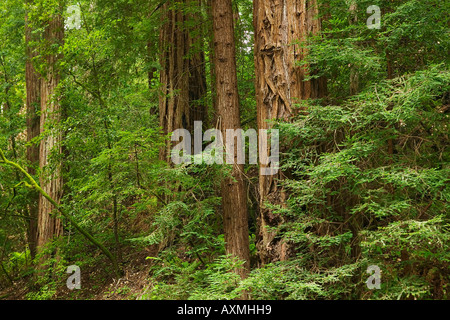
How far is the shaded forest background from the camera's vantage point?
454 cm

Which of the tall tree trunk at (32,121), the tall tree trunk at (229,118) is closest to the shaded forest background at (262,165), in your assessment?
the tall tree trunk at (229,118)

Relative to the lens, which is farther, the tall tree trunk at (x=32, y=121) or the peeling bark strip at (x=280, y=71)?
the tall tree trunk at (x=32, y=121)

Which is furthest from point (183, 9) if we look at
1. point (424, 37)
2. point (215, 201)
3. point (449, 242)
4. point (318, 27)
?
point (449, 242)

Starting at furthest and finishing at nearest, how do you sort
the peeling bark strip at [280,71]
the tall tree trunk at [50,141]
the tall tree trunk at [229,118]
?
the tall tree trunk at [50,141], the tall tree trunk at [229,118], the peeling bark strip at [280,71]

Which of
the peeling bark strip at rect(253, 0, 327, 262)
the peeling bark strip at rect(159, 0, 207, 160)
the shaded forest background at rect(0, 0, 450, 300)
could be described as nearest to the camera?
the shaded forest background at rect(0, 0, 450, 300)

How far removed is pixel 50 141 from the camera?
867 centimetres

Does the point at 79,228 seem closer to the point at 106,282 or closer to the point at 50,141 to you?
the point at 106,282

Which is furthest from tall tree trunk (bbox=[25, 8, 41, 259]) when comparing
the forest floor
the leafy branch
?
the leafy branch

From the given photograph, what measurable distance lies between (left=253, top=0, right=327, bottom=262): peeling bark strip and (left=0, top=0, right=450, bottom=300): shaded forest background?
0.06 ft

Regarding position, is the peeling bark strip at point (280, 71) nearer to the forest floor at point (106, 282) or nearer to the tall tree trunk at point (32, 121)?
the forest floor at point (106, 282)

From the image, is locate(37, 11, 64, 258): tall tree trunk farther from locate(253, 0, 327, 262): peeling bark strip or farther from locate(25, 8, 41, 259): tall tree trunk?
locate(253, 0, 327, 262): peeling bark strip

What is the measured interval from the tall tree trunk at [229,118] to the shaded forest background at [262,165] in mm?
19

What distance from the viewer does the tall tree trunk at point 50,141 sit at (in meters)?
8.45
